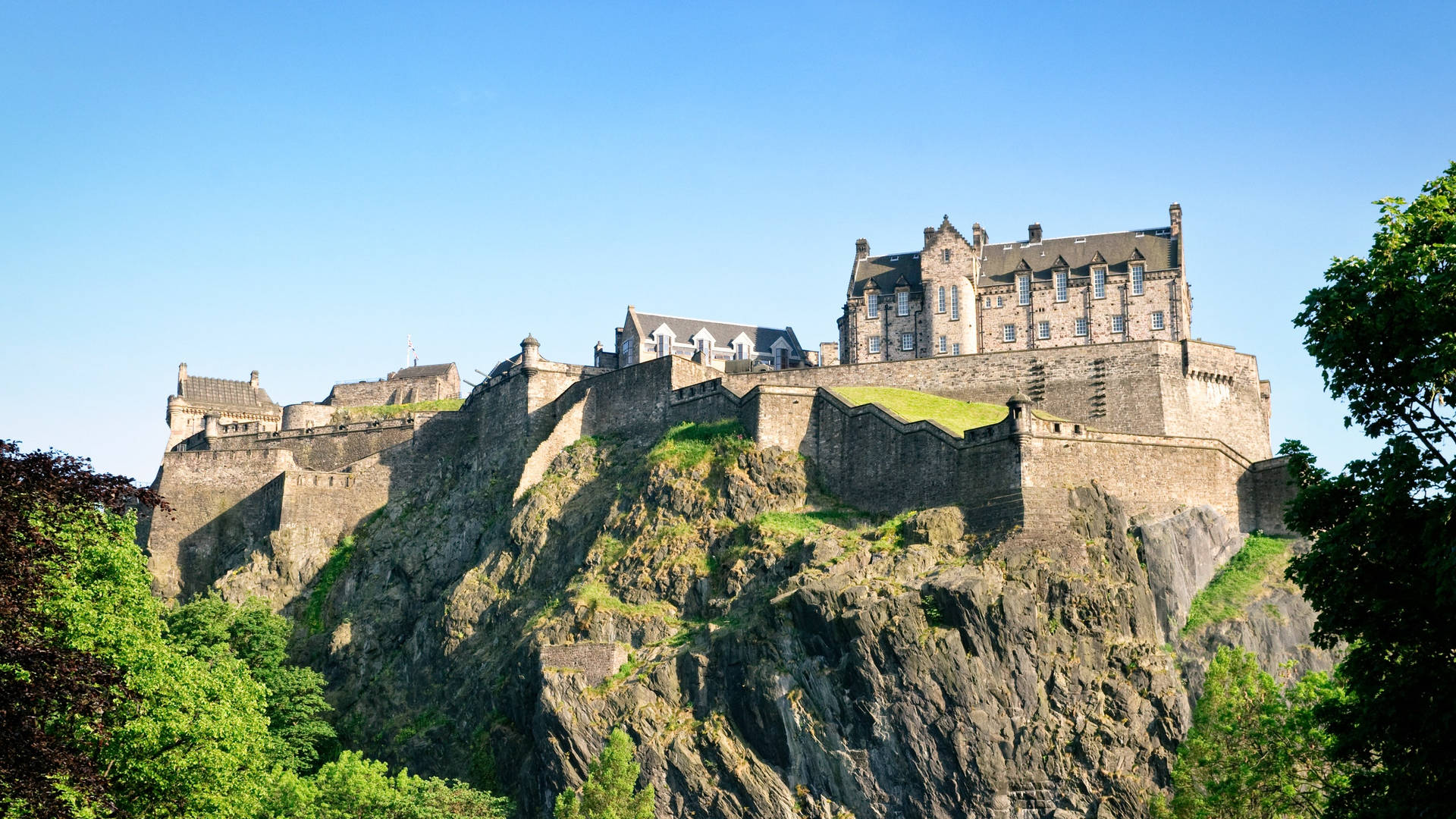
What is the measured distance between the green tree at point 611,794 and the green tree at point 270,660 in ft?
39.4

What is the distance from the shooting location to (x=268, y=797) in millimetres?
41906

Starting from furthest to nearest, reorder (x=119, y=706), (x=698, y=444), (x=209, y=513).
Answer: (x=209, y=513)
(x=698, y=444)
(x=119, y=706)

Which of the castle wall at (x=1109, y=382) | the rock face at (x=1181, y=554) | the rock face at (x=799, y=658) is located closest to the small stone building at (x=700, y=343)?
the castle wall at (x=1109, y=382)

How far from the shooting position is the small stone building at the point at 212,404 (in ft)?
277

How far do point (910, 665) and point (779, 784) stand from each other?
526 centimetres

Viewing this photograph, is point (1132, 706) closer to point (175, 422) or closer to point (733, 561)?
point (733, 561)

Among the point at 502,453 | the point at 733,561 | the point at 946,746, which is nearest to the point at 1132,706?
the point at 946,746

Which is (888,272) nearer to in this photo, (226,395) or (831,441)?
(831,441)

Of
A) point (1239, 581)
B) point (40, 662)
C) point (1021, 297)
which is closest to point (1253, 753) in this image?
point (1239, 581)

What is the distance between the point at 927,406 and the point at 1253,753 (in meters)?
28.1

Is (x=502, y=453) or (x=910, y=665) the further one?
(x=502, y=453)

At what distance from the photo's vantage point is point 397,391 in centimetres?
8500

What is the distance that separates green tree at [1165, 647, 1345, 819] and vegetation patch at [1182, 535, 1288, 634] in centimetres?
1188

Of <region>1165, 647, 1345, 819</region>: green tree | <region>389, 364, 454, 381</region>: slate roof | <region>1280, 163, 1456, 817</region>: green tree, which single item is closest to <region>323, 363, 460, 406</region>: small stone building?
<region>389, 364, 454, 381</region>: slate roof
